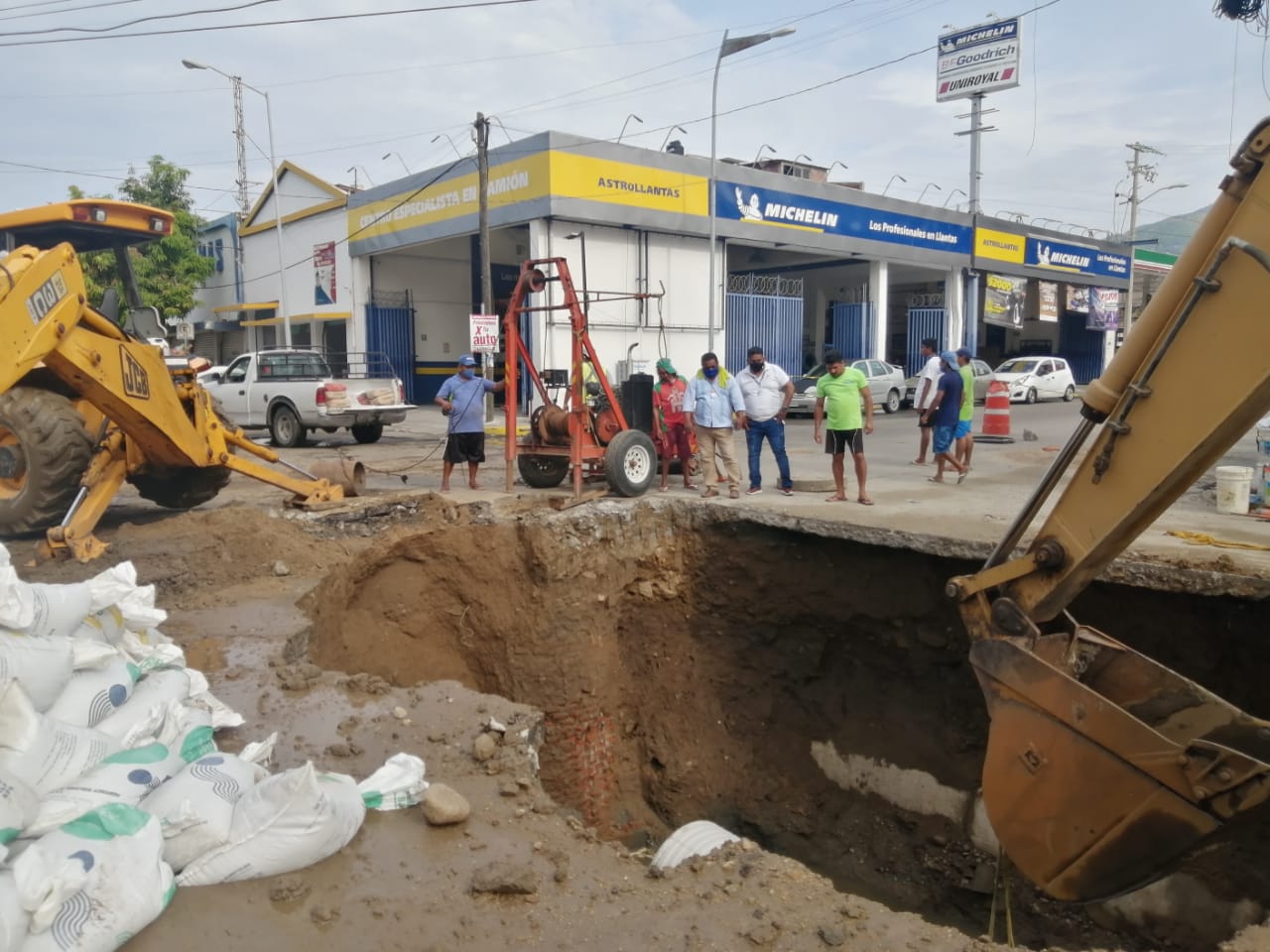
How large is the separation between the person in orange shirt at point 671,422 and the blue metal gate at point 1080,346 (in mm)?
30078

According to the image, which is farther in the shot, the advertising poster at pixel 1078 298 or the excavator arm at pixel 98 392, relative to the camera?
the advertising poster at pixel 1078 298

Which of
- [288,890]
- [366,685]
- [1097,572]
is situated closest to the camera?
[288,890]

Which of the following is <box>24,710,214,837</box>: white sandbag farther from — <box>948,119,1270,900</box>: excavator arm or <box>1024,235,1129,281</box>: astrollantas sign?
<box>1024,235,1129,281</box>: astrollantas sign

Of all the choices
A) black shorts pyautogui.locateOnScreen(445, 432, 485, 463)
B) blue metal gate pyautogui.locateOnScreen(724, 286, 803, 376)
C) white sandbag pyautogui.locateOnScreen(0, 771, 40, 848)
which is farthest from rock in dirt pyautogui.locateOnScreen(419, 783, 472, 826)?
blue metal gate pyautogui.locateOnScreen(724, 286, 803, 376)

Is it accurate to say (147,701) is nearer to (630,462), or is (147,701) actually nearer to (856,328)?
(630,462)

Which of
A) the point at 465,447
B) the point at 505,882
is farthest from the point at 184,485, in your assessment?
the point at 505,882

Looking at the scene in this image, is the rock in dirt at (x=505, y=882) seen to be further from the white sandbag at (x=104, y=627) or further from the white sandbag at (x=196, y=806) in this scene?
the white sandbag at (x=104, y=627)

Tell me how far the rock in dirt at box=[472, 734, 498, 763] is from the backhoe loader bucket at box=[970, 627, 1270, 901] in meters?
2.25

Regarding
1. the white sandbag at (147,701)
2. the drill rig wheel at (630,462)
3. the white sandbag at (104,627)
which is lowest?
the white sandbag at (147,701)

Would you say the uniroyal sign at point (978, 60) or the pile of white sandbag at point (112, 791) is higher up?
the uniroyal sign at point (978, 60)

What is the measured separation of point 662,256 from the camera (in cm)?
2062

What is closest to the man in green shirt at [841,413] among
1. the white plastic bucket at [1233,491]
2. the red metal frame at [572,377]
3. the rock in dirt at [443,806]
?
the red metal frame at [572,377]

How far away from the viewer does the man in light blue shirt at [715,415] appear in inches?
360

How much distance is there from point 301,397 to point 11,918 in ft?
46.5
